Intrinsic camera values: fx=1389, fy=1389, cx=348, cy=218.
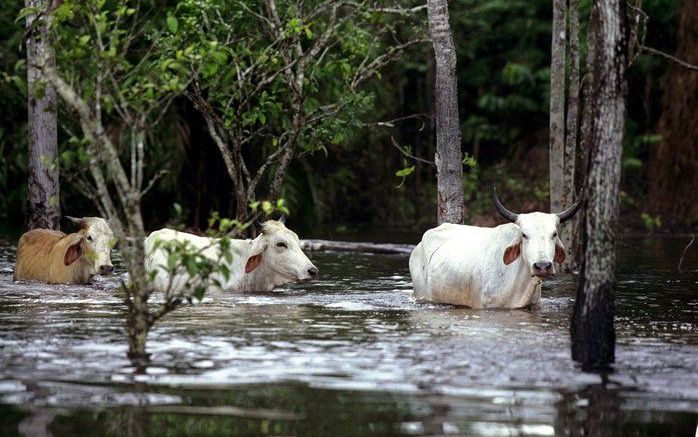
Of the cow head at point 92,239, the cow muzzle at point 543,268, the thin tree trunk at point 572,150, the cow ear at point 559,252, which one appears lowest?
the cow muzzle at point 543,268

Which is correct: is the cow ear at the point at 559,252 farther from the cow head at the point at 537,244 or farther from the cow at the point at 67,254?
the cow at the point at 67,254

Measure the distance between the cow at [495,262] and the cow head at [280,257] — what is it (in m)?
1.36

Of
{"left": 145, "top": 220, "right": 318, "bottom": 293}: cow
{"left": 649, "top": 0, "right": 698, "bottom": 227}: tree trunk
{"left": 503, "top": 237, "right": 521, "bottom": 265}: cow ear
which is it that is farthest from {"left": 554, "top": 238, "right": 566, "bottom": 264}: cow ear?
{"left": 649, "top": 0, "right": 698, "bottom": 227}: tree trunk

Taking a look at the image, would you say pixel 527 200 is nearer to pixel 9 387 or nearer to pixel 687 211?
pixel 687 211

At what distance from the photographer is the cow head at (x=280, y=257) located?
16000 mm

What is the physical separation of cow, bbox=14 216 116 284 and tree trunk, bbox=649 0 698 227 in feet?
51.3

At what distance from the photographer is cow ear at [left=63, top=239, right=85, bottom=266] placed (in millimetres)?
16328

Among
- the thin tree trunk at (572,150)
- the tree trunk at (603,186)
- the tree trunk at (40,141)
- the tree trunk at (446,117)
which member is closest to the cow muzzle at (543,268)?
the tree trunk at (446,117)

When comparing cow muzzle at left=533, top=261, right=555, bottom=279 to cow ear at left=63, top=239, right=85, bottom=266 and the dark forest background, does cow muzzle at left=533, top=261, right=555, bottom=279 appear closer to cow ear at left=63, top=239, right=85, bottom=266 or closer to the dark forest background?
cow ear at left=63, top=239, right=85, bottom=266

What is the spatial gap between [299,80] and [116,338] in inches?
301

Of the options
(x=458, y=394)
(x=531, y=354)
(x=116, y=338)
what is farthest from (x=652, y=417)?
(x=116, y=338)

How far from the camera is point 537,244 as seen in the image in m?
14.0

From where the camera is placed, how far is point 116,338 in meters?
11.5

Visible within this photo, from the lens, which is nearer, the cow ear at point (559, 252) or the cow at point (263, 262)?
the cow ear at point (559, 252)
